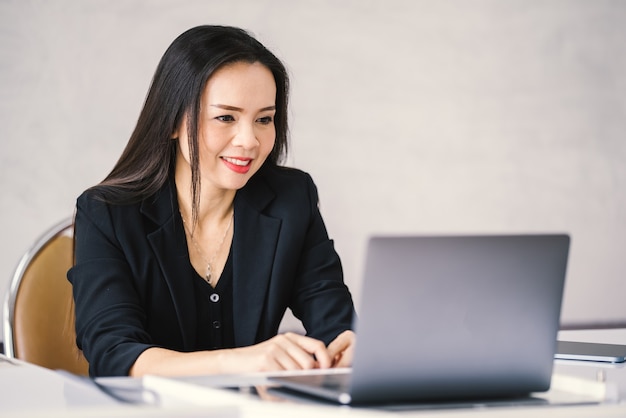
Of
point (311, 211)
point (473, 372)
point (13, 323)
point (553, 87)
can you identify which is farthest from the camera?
point (553, 87)

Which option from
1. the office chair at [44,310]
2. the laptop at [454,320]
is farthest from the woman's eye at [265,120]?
the laptop at [454,320]

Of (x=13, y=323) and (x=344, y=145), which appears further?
(x=344, y=145)

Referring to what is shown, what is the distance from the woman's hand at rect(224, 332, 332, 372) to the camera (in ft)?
3.88

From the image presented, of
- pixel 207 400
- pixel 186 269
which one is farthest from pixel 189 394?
pixel 186 269

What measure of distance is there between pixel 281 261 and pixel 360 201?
1.82 metres

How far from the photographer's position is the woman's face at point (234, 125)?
1.71 m

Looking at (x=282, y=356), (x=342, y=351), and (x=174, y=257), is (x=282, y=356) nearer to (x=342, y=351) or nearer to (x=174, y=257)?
(x=342, y=351)

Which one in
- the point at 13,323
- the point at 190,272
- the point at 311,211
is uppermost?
the point at 311,211

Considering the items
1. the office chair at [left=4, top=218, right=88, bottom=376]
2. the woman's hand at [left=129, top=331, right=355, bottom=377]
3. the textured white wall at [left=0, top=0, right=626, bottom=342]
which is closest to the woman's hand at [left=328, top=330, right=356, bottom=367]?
the woman's hand at [left=129, top=331, right=355, bottom=377]

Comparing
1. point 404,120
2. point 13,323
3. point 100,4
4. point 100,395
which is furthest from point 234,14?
point 100,395

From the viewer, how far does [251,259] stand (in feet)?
5.94

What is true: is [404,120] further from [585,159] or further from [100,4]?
[100,4]

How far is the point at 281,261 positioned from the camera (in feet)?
5.97

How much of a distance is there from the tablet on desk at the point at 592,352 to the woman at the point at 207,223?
0.45 metres
